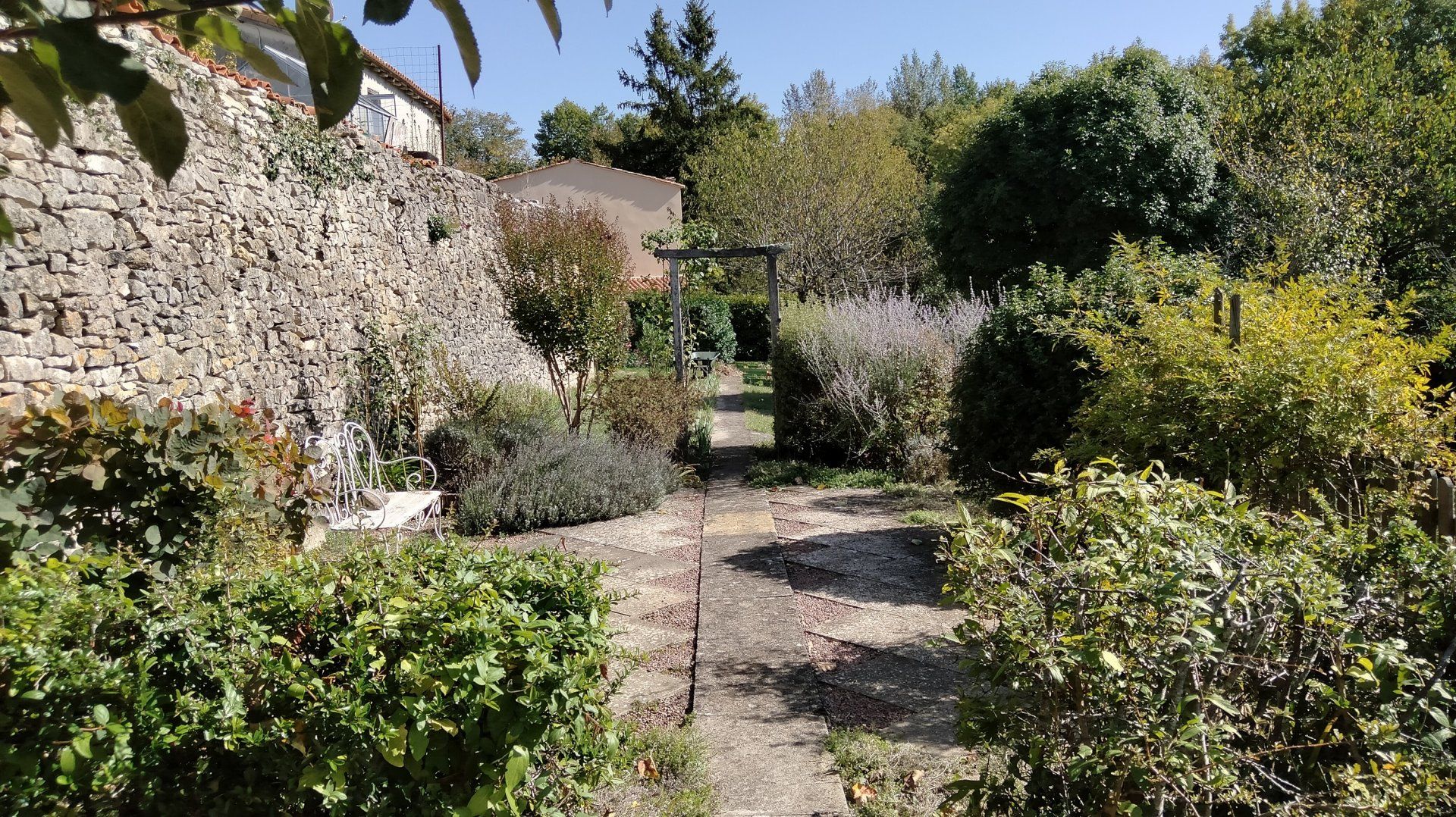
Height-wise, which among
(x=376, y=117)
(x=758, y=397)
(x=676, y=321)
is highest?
(x=376, y=117)

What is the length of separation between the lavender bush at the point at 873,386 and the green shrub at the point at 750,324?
1267cm

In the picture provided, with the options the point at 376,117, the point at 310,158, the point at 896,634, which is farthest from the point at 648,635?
the point at 376,117

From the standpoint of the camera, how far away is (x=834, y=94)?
36406 mm

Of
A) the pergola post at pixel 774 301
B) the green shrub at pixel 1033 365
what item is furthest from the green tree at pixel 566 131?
the green shrub at pixel 1033 365

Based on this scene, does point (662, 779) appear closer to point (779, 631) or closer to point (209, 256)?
point (779, 631)

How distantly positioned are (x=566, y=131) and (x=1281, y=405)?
44654 mm

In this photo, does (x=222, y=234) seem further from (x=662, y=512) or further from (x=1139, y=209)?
(x=1139, y=209)

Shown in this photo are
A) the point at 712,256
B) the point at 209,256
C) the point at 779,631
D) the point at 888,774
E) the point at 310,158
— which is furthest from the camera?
the point at 712,256

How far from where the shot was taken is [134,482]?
2998 millimetres

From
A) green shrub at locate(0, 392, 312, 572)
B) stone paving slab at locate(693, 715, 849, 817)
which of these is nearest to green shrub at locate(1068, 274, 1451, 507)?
stone paving slab at locate(693, 715, 849, 817)

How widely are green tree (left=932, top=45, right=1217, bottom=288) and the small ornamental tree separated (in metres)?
5.95

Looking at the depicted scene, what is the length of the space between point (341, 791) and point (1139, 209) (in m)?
12.4

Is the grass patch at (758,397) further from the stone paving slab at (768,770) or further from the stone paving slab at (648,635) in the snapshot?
the stone paving slab at (768,770)

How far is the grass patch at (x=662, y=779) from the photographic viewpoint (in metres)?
2.81
